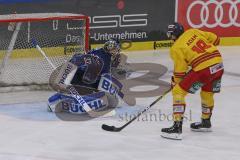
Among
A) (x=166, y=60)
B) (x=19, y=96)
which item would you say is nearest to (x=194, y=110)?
(x=19, y=96)

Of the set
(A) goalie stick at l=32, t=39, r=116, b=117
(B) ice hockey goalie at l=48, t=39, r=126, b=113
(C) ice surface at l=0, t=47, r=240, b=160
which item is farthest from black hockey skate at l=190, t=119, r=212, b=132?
(B) ice hockey goalie at l=48, t=39, r=126, b=113

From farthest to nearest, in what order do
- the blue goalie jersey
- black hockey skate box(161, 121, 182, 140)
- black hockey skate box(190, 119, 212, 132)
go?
the blue goalie jersey < black hockey skate box(190, 119, 212, 132) < black hockey skate box(161, 121, 182, 140)

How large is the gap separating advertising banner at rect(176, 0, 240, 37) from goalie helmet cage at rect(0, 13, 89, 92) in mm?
3150

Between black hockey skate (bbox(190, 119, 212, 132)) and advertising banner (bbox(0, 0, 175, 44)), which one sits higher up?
advertising banner (bbox(0, 0, 175, 44))

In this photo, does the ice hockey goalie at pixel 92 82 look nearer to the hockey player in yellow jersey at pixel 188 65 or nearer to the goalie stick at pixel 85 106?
the goalie stick at pixel 85 106

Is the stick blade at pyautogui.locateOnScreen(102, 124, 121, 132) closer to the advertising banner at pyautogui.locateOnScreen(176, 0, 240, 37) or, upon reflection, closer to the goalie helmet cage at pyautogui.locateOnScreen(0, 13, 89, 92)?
the goalie helmet cage at pyautogui.locateOnScreen(0, 13, 89, 92)

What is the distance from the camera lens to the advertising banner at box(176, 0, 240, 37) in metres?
10.6

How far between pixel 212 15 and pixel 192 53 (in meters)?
5.39

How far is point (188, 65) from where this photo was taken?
5.54 metres

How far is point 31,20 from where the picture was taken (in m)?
7.28

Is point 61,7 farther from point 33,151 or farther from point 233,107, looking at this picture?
point 33,151

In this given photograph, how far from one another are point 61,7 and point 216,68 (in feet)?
14.6

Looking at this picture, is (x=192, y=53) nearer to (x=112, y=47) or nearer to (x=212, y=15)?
(x=112, y=47)

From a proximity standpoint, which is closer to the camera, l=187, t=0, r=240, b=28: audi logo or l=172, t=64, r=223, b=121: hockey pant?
l=172, t=64, r=223, b=121: hockey pant
